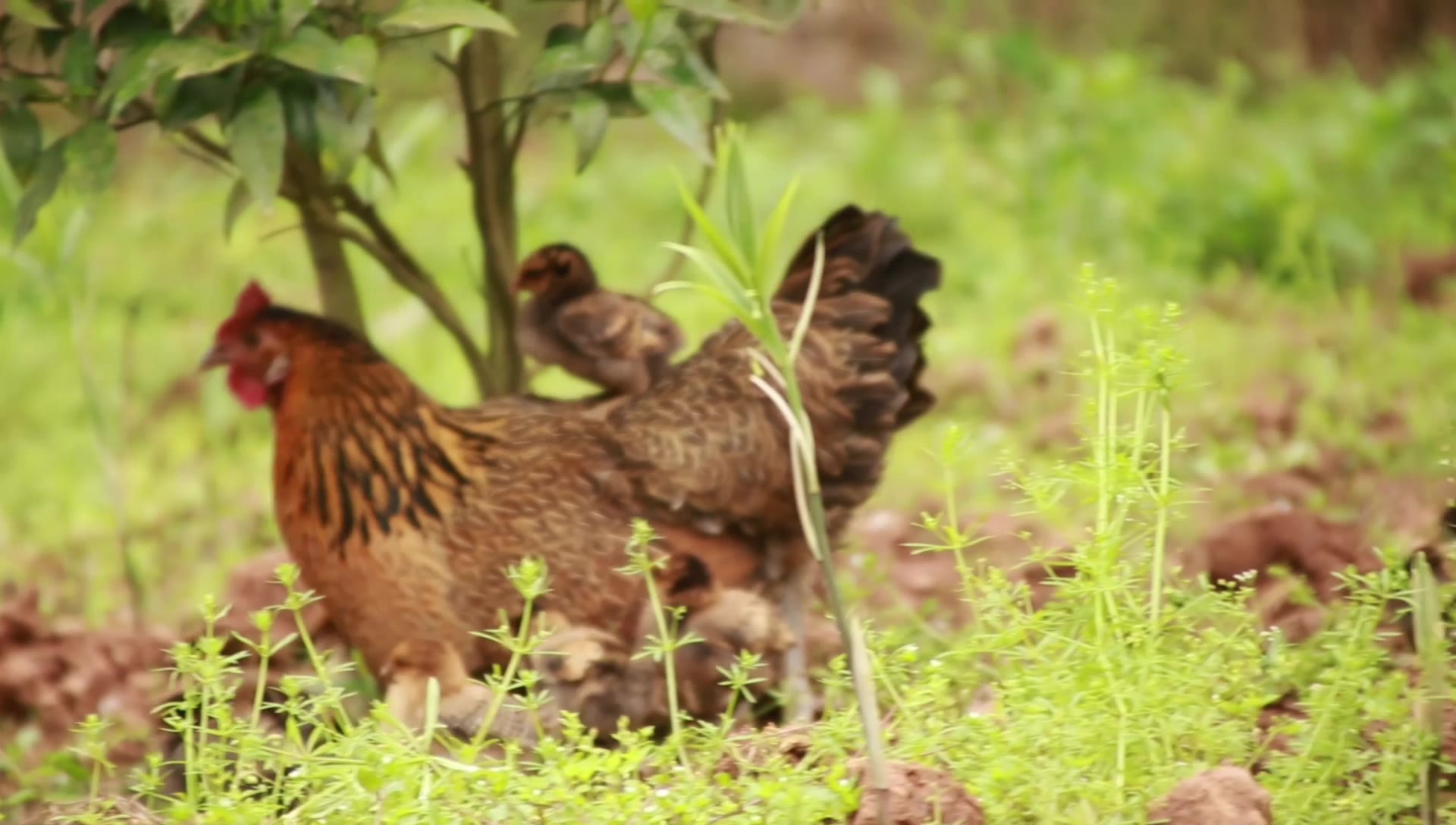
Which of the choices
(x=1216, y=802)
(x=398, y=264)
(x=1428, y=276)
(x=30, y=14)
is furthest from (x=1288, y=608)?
(x=1428, y=276)

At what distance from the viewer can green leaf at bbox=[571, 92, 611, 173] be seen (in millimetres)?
2826

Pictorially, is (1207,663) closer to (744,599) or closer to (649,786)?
(649,786)

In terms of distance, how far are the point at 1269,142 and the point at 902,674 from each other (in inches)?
207

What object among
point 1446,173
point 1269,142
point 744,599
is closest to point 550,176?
point 1269,142

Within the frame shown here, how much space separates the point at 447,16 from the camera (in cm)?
253

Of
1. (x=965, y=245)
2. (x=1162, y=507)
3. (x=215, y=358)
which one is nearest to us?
(x=1162, y=507)

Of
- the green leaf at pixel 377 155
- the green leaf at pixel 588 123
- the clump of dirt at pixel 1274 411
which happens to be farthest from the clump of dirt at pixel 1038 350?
the green leaf at pixel 588 123

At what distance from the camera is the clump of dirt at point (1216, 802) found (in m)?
2.09

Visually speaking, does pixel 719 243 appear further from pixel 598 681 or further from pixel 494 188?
pixel 494 188

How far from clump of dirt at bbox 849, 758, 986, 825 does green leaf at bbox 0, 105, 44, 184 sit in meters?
1.64

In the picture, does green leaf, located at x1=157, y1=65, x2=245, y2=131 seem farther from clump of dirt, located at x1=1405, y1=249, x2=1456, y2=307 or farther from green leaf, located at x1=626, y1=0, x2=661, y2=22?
clump of dirt, located at x1=1405, y1=249, x2=1456, y2=307

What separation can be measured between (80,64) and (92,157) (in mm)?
146

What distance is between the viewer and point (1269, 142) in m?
7.03

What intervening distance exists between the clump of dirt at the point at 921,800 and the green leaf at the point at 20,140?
1.64m
